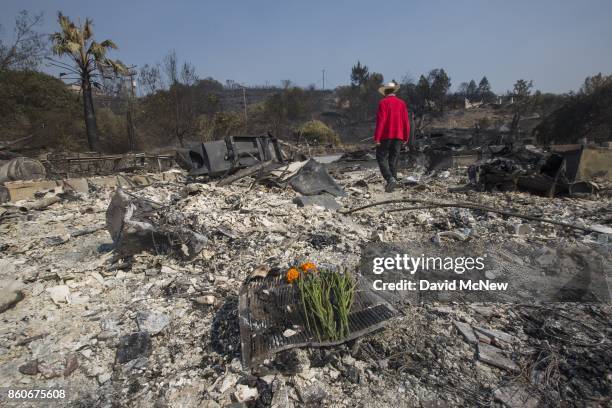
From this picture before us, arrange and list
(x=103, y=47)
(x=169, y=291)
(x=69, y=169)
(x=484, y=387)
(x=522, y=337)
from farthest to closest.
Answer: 1. (x=103, y=47)
2. (x=69, y=169)
3. (x=169, y=291)
4. (x=522, y=337)
5. (x=484, y=387)

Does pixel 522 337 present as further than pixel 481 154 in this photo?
No

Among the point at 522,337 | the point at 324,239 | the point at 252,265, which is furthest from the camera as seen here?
the point at 324,239

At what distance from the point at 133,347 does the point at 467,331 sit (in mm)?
2052

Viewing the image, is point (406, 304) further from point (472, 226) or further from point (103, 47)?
point (103, 47)

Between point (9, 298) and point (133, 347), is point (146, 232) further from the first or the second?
point (133, 347)

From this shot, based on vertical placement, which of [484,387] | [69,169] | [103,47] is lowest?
[484,387]

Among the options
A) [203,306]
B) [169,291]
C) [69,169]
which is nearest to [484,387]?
[203,306]

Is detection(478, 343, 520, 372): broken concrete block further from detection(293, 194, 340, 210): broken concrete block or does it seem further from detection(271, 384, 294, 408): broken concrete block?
detection(293, 194, 340, 210): broken concrete block

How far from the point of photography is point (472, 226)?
3.43m

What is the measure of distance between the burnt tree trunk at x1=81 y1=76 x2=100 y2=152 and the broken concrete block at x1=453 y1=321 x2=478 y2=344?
46.8 ft

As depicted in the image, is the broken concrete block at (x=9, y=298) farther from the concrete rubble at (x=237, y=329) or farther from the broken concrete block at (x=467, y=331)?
the broken concrete block at (x=467, y=331)

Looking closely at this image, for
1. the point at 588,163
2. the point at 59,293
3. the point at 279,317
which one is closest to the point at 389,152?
the point at 588,163

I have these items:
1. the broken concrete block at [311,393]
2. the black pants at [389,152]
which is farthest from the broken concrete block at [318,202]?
the broken concrete block at [311,393]

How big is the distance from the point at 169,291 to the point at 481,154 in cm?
832
